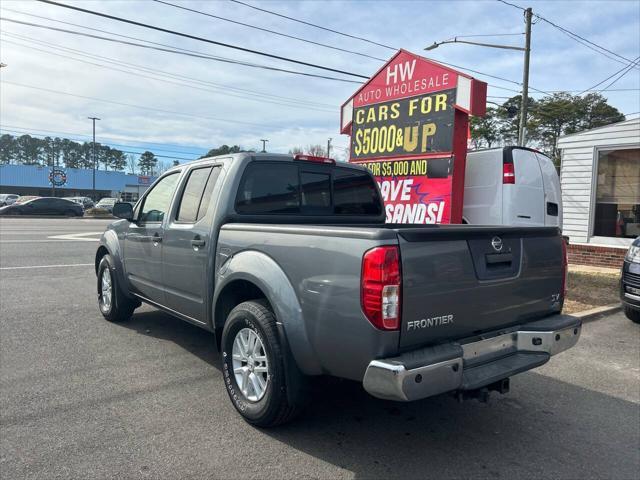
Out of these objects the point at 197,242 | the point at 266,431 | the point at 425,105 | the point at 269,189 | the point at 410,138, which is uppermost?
the point at 425,105

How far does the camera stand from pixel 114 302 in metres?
6.06

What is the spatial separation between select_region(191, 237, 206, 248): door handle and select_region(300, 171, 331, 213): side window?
38.6 inches

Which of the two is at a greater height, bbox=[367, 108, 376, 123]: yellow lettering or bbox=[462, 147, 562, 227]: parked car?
bbox=[367, 108, 376, 123]: yellow lettering

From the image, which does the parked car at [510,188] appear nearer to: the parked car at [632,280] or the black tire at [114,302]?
the parked car at [632,280]

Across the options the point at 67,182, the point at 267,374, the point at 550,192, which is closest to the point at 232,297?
the point at 267,374

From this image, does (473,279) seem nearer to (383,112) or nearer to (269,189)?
(269,189)

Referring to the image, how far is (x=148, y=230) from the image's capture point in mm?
5109

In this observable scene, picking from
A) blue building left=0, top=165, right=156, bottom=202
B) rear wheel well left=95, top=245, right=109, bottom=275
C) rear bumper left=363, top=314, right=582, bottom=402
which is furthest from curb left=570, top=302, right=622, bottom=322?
blue building left=0, top=165, right=156, bottom=202

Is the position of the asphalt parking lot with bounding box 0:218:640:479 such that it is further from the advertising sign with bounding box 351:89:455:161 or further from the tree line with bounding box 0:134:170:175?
the tree line with bounding box 0:134:170:175

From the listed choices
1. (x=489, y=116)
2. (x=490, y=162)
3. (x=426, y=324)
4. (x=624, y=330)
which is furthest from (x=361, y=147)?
(x=489, y=116)

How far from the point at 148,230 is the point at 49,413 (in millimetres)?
2006

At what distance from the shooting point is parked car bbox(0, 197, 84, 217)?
3353 centimetres

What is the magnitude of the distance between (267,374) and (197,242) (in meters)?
1.43

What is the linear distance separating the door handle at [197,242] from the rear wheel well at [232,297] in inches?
20.4
